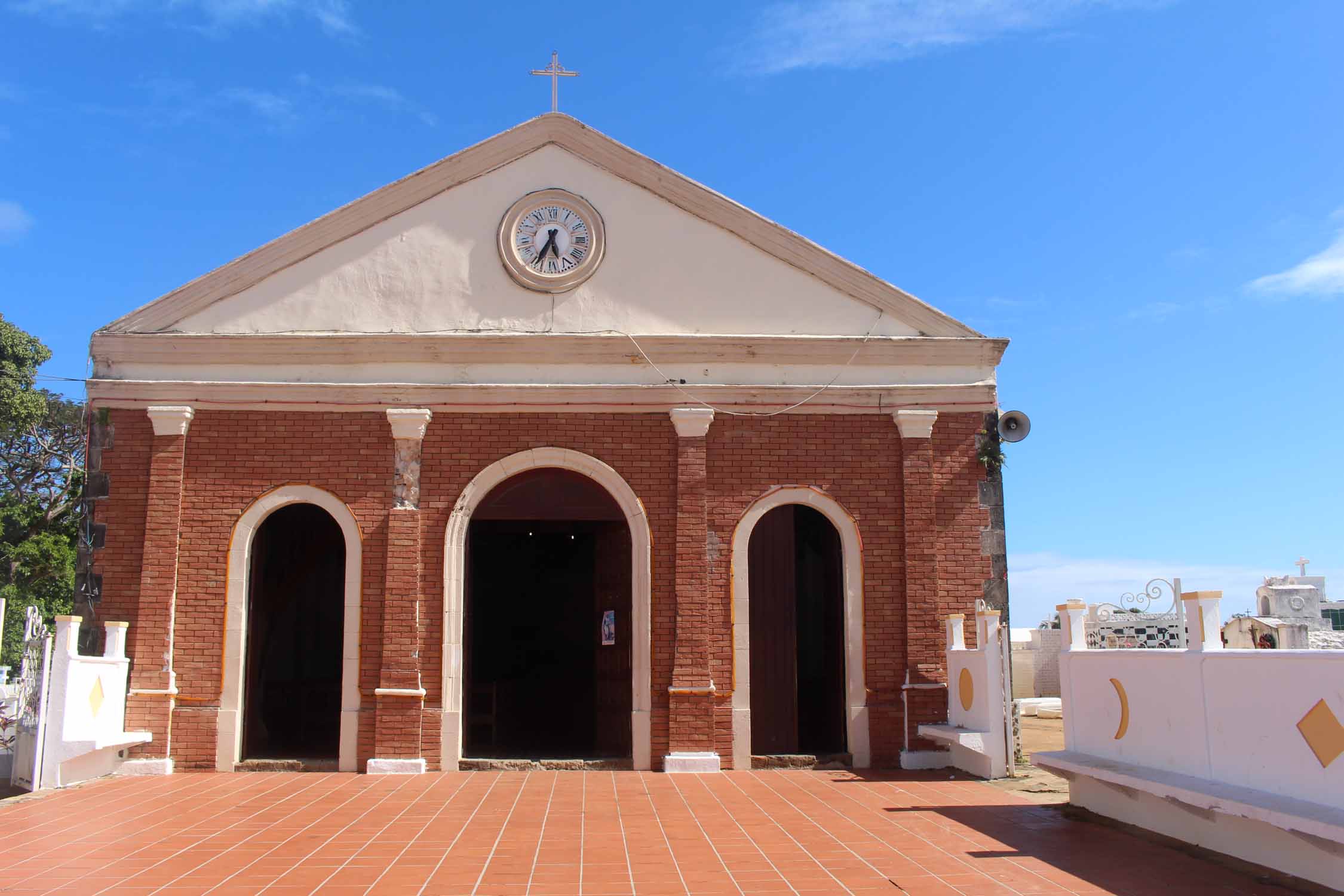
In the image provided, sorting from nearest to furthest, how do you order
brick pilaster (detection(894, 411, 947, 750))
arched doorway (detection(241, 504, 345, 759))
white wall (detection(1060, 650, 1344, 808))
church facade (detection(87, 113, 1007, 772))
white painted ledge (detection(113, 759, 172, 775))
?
white wall (detection(1060, 650, 1344, 808)) → white painted ledge (detection(113, 759, 172, 775)) → church facade (detection(87, 113, 1007, 772)) → brick pilaster (detection(894, 411, 947, 750)) → arched doorway (detection(241, 504, 345, 759))

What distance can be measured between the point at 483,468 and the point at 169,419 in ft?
11.1

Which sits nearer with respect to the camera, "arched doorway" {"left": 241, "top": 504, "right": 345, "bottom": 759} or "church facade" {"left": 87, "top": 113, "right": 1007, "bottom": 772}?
"church facade" {"left": 87, "top": 113, "right": 1007, "bottom": 772}

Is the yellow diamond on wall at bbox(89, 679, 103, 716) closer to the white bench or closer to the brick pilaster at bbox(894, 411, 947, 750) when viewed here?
the brick pilaster at bbox(894, 411, 947, 750)

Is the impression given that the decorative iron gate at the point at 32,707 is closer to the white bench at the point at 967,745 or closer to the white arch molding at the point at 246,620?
the white arch molding at the point at 246,620

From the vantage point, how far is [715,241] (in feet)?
41.2

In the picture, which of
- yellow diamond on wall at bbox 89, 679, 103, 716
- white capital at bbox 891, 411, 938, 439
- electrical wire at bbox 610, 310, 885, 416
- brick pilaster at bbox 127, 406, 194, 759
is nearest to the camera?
yellow diamond on wall at bbox 89, 679, 103, 716

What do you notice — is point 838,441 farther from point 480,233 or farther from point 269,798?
point 269,798

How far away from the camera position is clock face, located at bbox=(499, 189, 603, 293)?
12.4 meters

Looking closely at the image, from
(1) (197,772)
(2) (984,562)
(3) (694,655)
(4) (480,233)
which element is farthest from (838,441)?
(1) (197,772)

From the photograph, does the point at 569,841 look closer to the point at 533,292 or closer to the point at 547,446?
the point at 547,446

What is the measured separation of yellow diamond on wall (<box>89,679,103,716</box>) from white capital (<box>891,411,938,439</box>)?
8.53m

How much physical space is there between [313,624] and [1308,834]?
1238 cm

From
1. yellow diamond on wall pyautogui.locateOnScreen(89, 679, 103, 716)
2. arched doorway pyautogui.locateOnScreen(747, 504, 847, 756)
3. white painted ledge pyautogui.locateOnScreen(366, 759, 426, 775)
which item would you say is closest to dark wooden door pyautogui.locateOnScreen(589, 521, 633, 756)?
arched doorway pyautogui.locateOnScreen(747, 504, 847, 756)

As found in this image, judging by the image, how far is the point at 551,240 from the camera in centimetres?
1245
